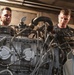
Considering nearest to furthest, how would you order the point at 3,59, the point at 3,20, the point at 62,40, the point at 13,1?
the point at 3,59 < the point at 62,40 < the point at 3,20 < the point at 13,1

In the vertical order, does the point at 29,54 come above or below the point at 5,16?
below

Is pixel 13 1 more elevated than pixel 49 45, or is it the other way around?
pixel 13 1

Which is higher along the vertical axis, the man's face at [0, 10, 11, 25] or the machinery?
the man's face at [0, 10, 11, 25]

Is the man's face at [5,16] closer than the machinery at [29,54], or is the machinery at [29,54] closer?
the machinery at [29,54]

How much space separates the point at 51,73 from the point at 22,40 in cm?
36

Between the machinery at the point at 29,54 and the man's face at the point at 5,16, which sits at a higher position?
the man's face at the point at 5,16

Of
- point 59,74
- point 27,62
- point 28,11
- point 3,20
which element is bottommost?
point 59,74

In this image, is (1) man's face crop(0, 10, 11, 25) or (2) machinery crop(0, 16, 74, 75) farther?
(1) man's face crop(0, 10, 11, 25)

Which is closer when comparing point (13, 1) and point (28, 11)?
point (13, 1)

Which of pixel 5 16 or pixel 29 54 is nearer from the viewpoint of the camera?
pixel 29 54

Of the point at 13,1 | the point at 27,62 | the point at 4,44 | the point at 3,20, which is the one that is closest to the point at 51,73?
the point at 27,62

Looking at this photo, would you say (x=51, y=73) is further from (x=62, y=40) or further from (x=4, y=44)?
(x=4, y=44)

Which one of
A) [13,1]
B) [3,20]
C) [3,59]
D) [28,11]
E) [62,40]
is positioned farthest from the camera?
[28,11]

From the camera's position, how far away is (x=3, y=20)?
93.7 inches
